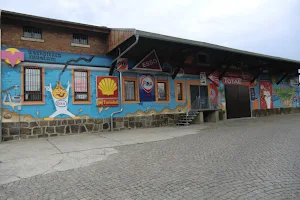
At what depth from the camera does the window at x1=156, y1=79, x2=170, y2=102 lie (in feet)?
48.6

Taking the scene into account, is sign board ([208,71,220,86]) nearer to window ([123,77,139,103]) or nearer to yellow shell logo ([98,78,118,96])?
window ([123,77,139,103])

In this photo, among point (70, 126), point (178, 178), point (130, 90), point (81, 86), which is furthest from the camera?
point (130, 90)

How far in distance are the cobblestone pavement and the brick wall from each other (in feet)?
25.2

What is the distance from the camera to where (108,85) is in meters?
12.8

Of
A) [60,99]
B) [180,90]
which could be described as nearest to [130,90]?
[180,90]

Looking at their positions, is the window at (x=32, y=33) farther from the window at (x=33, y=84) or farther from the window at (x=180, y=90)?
the window at (x=180, y=90)

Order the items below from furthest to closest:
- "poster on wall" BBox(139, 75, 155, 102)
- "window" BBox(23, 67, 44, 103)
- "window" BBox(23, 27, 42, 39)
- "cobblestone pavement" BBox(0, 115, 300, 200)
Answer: "poster on wall" BBox(139, 75, 155, 102)
"window" BBox(23, 27, 42, 39)
"window" BBox(23, 67, 44, 103)
"cobblestone pavement" BBox(0, 115, 300, 200)

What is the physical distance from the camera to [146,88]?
14.2 m

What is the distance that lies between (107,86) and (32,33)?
456cm

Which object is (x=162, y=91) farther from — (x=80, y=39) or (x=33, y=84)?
(x=33, y=84)

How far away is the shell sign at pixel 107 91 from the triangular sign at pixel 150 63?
66.7 inches

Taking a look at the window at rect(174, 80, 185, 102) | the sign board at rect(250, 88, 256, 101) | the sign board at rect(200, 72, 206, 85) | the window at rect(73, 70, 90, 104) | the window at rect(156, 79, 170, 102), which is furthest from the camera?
the sign board at rect(250, 88, 256, 101)

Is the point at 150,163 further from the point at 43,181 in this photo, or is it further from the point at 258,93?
the point at 258,93

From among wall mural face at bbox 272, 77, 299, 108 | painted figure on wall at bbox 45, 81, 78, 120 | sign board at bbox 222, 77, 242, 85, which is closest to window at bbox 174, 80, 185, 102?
sign board at bbox 222, 77, 242, 85
